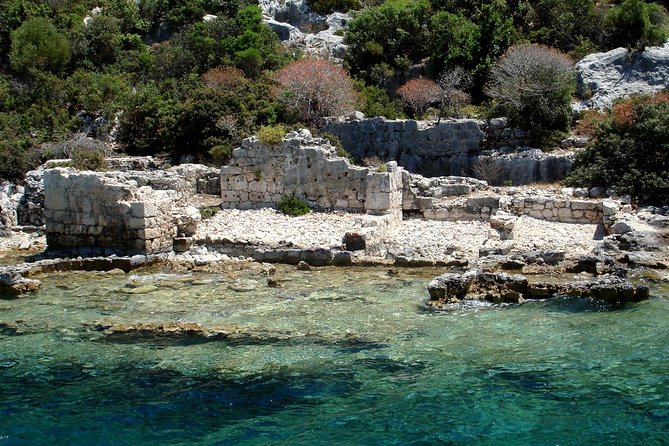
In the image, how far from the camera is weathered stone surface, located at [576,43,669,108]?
28.1 m

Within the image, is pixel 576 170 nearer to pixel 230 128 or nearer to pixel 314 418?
pixel 230 128

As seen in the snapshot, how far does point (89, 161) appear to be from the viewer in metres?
22.8

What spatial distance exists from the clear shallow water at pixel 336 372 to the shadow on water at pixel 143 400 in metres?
0.02

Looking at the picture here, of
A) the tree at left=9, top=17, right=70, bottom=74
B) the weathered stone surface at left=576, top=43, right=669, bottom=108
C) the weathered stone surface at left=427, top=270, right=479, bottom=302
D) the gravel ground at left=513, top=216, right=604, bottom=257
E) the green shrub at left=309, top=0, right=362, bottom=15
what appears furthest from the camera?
the green shrub at left=309, top=0, right=362, bottom=15

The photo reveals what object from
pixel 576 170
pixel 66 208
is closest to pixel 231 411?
pixel 66 208

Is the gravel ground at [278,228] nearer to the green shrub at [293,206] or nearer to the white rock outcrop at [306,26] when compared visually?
the green shrub at [293,206]

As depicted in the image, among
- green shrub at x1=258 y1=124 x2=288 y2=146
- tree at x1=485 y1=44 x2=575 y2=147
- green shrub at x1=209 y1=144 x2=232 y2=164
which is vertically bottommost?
green shrub at x1=209 y1=144 x2=232 y2=164

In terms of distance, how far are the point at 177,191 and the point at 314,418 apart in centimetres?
1316

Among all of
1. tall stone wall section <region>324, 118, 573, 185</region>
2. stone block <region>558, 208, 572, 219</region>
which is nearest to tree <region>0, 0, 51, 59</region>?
tall stone wall section <region>324, 118, 573, 185</region>

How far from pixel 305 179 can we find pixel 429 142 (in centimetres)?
648

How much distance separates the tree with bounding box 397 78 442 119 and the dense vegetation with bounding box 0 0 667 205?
0.06 m

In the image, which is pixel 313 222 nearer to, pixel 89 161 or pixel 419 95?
pixel 89 161

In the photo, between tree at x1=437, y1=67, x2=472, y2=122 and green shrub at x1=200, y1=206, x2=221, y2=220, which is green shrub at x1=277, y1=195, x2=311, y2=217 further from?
tree at x1=437, y1=67, x2=472, y2=122

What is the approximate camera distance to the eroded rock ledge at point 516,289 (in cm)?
1262
